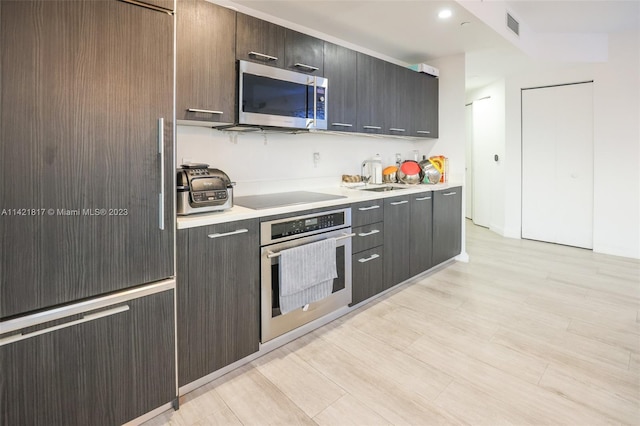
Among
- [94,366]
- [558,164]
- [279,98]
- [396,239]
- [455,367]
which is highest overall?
[279,98]

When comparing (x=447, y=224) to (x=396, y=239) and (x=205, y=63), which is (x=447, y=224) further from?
(x=205, y=63)

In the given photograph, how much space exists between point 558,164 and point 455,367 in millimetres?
3939

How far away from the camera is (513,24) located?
338 cm

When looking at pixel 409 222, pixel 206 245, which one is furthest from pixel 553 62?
pixel 206 245

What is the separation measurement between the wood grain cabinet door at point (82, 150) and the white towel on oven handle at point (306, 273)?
71 centimetres

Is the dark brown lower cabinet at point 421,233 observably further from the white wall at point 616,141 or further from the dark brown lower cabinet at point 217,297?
the white wall at point 616,141

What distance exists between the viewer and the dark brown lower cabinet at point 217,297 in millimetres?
1668

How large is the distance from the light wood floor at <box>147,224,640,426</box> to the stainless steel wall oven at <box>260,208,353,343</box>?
0.54ft

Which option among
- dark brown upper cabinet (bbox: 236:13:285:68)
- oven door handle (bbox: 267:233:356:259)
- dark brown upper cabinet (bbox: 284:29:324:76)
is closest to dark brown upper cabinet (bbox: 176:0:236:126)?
dark brown upper cabinet (bbox: 236:13:285:68)

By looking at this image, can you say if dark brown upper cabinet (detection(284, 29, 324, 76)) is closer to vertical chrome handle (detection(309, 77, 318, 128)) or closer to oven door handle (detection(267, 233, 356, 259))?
vertical chrome handle (detection(309, 77, 318, 128))

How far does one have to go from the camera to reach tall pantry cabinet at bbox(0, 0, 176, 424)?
1.15 metres

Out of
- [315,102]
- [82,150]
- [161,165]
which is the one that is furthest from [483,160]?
[82,150]

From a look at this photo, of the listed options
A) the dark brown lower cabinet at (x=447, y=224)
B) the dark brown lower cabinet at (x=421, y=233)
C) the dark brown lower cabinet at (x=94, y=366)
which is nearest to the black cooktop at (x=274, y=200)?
the dark brown lower cabinet at (x=94, y=366)

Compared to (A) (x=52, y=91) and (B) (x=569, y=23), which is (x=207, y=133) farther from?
(B) (x=569, y=23)
